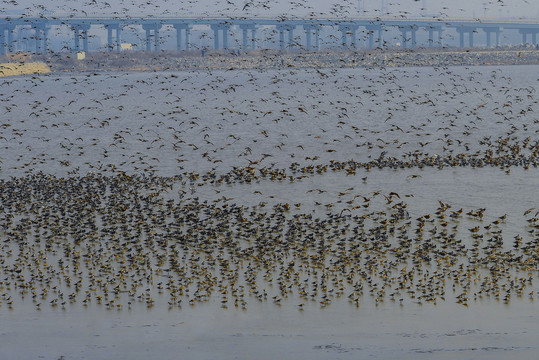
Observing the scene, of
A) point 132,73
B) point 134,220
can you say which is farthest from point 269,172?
point 132,73

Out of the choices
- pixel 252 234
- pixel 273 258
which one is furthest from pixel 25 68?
pixel 273 258

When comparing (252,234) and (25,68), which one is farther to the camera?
(25,68)

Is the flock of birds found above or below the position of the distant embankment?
Result: below

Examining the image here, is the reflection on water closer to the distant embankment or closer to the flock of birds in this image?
the flock of birds

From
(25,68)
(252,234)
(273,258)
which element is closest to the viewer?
(273,258)

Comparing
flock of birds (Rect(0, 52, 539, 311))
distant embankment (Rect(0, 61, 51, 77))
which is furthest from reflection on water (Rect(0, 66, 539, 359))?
distant embankment (Rect(0, 61, 51, 77))

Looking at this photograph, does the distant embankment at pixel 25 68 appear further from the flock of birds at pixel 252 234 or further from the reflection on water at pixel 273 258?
the reflection on water at pixel 273 258

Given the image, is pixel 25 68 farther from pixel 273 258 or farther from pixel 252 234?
pixel 273 258

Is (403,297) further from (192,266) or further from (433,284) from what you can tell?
(192,266)
